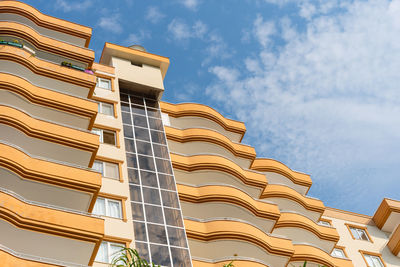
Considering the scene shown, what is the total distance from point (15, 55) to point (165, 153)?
10733mm

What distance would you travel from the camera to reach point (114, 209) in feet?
91.6

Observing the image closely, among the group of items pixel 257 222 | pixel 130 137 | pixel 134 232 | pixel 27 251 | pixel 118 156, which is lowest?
pixel 27 251

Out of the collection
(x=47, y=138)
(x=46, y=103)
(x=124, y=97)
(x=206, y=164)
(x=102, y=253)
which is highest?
(x=124, y=97)

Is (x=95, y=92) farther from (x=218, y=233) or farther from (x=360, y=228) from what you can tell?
(x=360, y=228)

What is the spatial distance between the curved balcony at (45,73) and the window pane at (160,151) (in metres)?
5.31

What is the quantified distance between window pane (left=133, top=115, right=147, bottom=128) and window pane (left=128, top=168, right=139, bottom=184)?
5071 millimetres

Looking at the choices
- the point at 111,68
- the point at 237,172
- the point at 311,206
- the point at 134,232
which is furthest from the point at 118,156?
the point at 311,206

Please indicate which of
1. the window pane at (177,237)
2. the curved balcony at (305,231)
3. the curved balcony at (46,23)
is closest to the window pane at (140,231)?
the window pane at (177,237)

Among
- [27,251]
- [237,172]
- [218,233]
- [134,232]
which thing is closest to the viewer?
[27,251]

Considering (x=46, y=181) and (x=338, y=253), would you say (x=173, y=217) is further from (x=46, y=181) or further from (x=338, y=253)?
(x=338, y=253)

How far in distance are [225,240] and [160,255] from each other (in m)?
4.58

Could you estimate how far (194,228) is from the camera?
2980 centimetres

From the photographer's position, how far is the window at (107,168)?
98.7 ft

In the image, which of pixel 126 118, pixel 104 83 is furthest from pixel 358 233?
pixel 104 83
